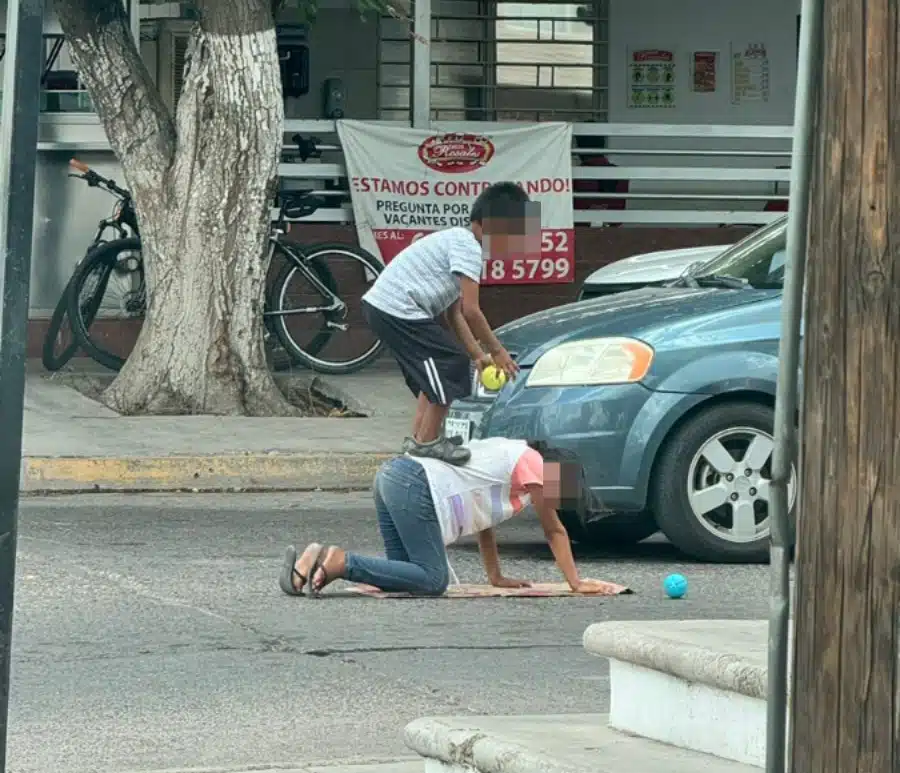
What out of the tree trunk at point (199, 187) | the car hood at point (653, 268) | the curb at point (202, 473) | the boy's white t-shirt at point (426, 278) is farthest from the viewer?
the car hood at point (653, 268)

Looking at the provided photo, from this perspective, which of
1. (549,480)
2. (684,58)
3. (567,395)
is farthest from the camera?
(684,58)

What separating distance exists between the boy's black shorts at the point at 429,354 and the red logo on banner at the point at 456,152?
6.67 m

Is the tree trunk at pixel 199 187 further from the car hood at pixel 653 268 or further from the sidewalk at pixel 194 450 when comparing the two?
the car hood at pixel 653 268

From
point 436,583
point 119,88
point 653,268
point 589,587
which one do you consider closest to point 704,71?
point 653,268

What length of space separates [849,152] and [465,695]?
12.2 feet

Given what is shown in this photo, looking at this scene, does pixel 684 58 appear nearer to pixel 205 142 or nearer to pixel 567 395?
pixel 205 142

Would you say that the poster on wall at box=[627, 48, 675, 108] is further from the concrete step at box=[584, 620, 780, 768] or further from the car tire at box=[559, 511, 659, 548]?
the concrete step at box=[584, 620, 780, 768]

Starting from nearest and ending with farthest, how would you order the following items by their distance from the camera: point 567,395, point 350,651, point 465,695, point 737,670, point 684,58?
point 737,670, point 465,695, point 350,651, point 567,395, point 684,58

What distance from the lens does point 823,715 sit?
2.94 metres

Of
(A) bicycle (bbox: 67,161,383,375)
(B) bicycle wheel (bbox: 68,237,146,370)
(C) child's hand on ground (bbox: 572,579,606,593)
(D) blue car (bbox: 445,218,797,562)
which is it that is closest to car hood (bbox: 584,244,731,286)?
(A) bicycle (bbox: 67,161,383,375)

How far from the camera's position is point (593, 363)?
8750mm

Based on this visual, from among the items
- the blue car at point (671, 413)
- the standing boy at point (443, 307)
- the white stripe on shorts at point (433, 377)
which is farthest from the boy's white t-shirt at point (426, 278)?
the blue car at point (671, 413)

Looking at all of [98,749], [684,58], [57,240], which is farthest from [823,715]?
[684,58]

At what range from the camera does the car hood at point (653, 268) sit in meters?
13.3
